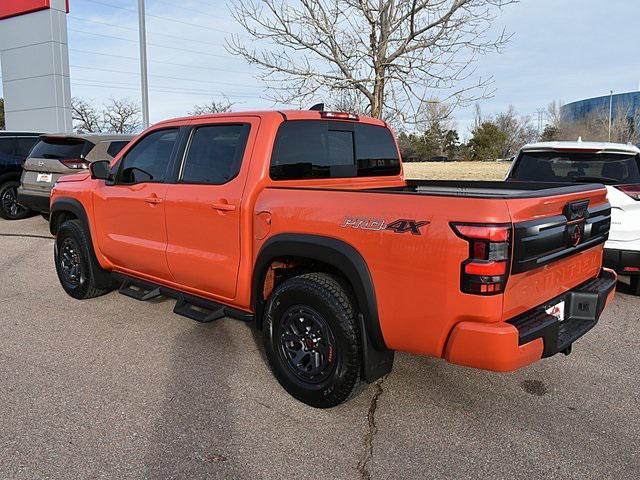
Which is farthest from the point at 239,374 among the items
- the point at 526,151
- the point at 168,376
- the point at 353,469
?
the point at 526,151

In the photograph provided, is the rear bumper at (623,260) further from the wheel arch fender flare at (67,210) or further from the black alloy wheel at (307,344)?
the wheel arch fender flare at (67,210)

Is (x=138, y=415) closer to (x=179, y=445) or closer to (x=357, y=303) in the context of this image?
(x=179, y=445)

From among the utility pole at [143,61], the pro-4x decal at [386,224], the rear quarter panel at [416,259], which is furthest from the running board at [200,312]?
the utility pole at [143,61]

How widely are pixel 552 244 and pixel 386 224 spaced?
871 millimetres

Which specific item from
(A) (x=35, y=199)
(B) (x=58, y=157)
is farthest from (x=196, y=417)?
(A) (x=35, y=199)

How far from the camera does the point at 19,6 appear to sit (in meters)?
19.7

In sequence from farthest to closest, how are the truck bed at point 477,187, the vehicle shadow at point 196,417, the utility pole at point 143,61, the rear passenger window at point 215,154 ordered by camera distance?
the utility pole at point 143,61, the truck bed at point 477,187, the rear passenger window at point 215,154, the vehicle shadow at point 196,417

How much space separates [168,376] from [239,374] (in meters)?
0.50

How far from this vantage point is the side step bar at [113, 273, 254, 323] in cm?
389

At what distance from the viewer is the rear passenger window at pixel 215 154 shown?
3776 mm

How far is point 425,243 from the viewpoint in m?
2.65

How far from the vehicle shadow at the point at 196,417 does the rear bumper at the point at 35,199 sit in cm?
622

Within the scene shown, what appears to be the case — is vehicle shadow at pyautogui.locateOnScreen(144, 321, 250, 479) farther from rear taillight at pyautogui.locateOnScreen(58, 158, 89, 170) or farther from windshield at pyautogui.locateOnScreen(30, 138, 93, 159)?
windshield at pyautogui.locateOnScreen(30, 138, 93, 159)

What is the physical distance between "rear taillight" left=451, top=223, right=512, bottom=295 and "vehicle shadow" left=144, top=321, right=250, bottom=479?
148 centimetres
